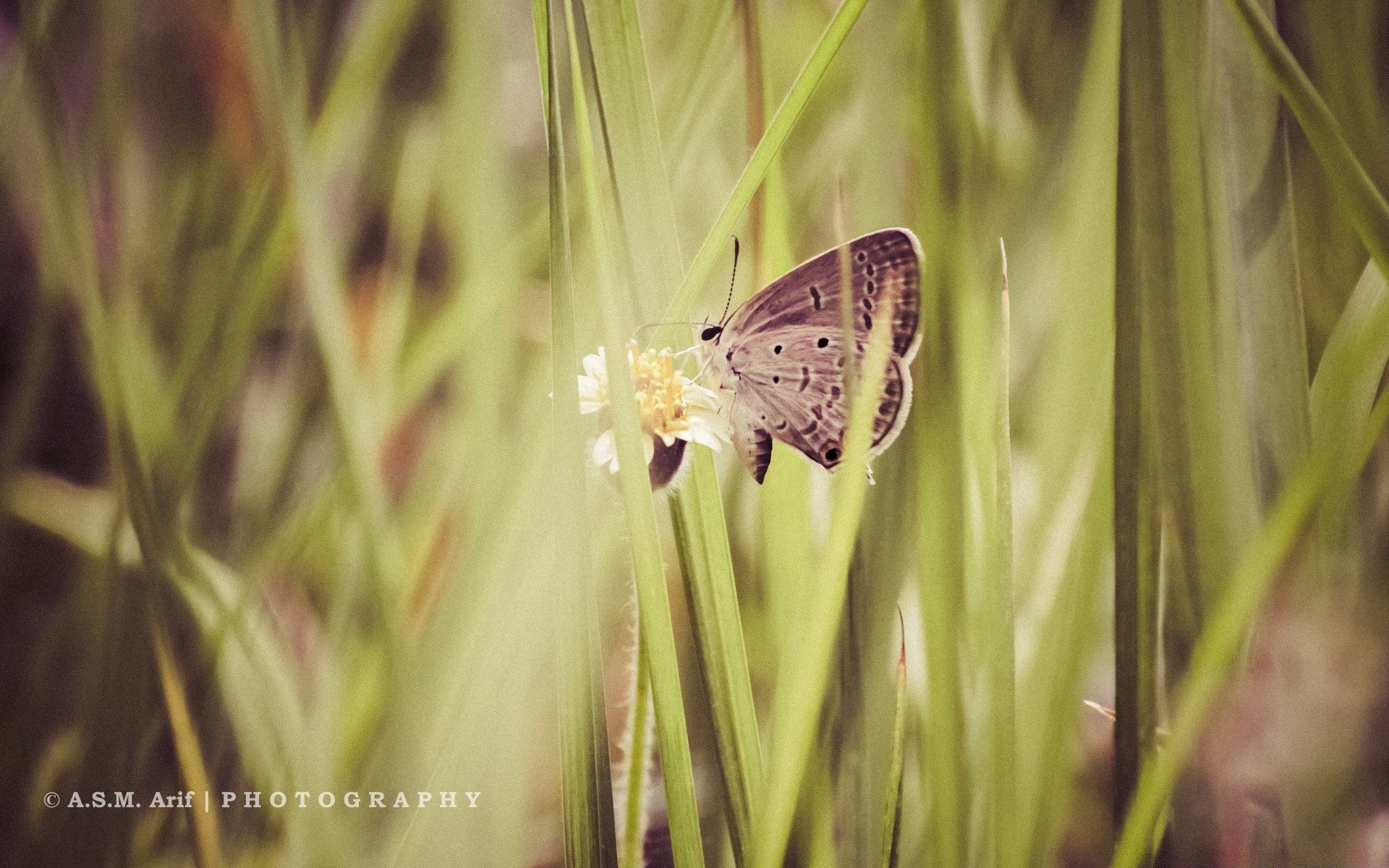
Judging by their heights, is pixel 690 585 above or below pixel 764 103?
below

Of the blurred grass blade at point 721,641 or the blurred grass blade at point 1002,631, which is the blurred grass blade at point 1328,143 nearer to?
the blurred grass blade at point 1002,631

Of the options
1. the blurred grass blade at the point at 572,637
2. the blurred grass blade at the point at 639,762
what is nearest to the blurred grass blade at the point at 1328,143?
the blurred grass blade at the point at 572,637

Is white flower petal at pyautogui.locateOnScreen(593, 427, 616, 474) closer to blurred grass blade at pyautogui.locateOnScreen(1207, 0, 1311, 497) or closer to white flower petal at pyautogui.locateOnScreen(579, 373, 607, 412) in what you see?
Answer: white flower petal at pyautogui.locateOnScreen(579, 373, 607, 412)

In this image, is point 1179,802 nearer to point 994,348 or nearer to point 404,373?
point 994,348

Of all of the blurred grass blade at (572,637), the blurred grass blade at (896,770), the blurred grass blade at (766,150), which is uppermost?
the blurred grass blade at (766,150)

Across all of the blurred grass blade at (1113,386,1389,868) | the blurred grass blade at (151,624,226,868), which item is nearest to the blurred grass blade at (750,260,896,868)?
the blurred grass blade at (1113,386,1389,868)

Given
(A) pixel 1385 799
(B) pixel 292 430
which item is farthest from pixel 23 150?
(A) pixel 1385 799
